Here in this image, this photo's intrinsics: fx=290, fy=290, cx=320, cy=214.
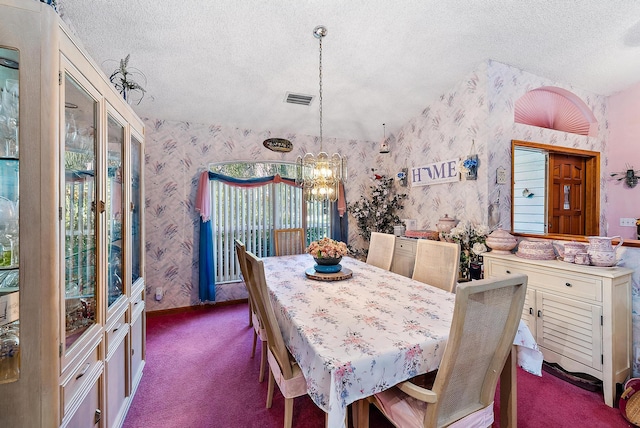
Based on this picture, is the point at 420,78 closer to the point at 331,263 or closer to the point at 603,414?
the point at 331,263

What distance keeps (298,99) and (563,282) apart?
312 centimetres

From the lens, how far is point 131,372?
1.93 meters

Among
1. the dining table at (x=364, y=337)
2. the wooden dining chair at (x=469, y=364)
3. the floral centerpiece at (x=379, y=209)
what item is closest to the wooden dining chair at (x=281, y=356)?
the dining table at (x=364, y=337)

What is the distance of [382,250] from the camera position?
3010 millimetres

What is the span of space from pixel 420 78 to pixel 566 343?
2.83m

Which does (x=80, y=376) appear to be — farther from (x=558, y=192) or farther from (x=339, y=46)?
(x=558, y=192)

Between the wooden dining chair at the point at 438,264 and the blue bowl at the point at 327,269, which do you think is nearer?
the wooden dining chair at the point at 438,264

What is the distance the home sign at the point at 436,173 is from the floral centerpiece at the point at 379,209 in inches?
16.0

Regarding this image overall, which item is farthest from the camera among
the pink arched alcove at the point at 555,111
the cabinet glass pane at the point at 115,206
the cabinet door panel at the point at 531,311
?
the pink arched alcove at the point at 555,111

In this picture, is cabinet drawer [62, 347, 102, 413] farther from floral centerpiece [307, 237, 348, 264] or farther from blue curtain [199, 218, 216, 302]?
blue curtain [199, 218, 216, 302]

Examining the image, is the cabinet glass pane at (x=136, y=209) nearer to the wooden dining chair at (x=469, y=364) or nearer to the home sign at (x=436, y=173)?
the wooden dining chair at (x=469, y=364)

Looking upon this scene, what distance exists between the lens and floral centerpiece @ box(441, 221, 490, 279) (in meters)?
2.93

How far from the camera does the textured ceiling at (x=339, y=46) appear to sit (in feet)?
7.47

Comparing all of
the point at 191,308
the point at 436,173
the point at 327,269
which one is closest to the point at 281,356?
the point at 327,269
